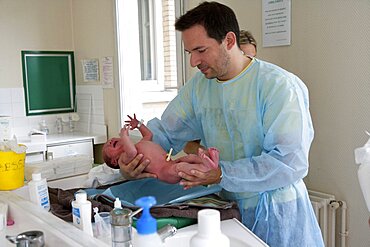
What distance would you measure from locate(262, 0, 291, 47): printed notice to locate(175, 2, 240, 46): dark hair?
2.06 feet

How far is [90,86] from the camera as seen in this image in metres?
3.86

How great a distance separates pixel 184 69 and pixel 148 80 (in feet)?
2.95

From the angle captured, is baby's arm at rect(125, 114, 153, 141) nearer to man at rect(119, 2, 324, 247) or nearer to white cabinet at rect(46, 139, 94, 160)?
man at rect(119, 2, 324, 247)

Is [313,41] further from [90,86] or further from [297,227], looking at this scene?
[90,86]

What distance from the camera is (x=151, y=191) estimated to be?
5.32 ft

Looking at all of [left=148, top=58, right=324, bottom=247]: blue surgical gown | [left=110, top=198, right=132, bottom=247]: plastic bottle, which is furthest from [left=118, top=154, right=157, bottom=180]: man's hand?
[left=110, top=198, right=132, bottom=247]: plastic bottle

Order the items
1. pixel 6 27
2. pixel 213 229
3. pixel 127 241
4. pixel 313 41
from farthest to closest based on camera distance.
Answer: pixel 6 27
pixel 313 41
pixel 127 241
pixel 213 229

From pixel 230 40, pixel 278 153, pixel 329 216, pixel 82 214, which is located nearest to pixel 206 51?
pixel 230 40

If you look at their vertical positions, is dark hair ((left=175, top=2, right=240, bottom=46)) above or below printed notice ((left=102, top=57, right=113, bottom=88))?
above

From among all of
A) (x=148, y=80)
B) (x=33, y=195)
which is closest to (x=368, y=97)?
(x=33, y=195)

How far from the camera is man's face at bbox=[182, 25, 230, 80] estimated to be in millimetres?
1493

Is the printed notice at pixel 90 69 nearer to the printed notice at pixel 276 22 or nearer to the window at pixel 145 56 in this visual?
the window at pixel 145 56

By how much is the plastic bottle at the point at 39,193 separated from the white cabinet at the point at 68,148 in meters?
1.98

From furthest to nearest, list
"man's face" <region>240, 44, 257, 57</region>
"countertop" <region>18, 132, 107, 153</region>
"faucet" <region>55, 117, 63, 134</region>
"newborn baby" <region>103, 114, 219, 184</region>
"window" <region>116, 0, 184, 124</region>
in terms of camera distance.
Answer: "faucet" <region>55, 117, 63, 134</region> < "window" <region>116, 0, 184, 124</region> < "countertop" <region>18, 132, 107, 153</region> < "man's face" <region>240, 44, 257, 57</region> < "newborn baby" <region>103, 114, 219, 184</region>
